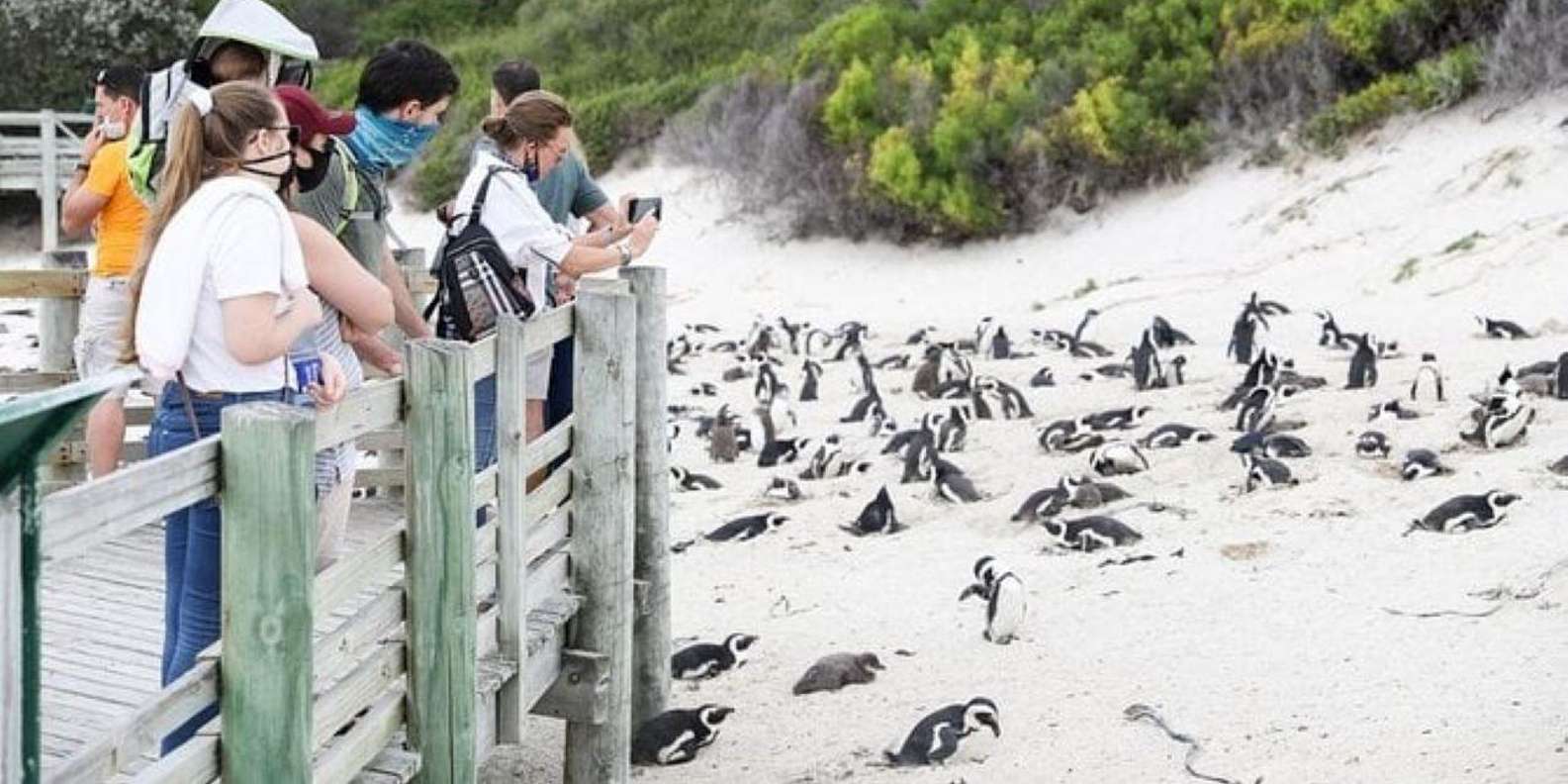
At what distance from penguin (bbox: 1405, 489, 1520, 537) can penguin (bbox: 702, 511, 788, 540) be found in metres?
2.99

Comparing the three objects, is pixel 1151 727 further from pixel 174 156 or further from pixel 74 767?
pixel 74 767

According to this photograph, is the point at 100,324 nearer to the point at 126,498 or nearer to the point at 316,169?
the point at 316,169

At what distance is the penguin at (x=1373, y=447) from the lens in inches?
389

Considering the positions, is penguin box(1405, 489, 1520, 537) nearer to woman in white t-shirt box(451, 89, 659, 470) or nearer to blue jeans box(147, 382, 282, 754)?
woman in white t-shirt box(451, 89, 659, 470)

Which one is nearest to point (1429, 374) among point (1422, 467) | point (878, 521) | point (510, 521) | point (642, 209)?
point (1422, 467)

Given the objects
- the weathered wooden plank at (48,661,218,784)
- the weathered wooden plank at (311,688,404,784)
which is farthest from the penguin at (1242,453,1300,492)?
the weathered wooden plank at (48,661,218,784)

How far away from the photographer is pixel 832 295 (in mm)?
21062

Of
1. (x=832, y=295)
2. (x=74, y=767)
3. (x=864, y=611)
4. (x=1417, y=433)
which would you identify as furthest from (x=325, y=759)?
(x=832, y=295)

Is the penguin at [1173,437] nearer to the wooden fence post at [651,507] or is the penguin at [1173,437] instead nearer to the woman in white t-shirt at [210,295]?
the wooden fence post at [651,507]

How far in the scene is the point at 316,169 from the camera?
521 cm

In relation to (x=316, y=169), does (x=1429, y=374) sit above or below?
below

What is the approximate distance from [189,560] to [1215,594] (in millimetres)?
4735

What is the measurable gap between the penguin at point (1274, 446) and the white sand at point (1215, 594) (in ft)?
0.48

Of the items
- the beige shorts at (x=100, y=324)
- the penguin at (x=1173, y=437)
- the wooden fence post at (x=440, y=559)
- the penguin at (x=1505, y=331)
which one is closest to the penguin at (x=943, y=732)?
the wooden fence post at (x=440, y=559)
